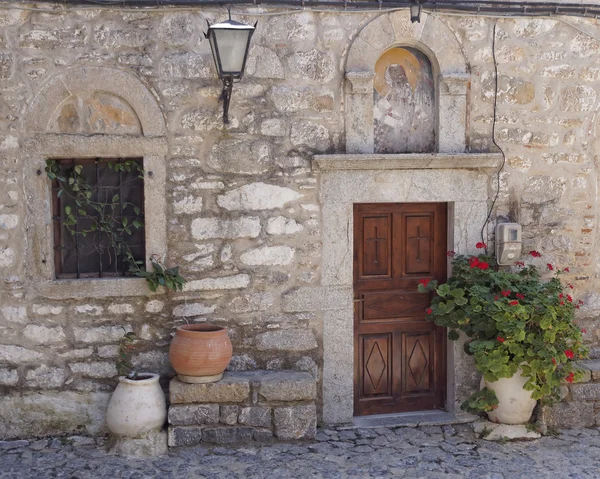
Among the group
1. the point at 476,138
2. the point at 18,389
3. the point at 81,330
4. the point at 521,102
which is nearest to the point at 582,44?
the point at 521,102

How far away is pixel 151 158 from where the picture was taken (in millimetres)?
4848

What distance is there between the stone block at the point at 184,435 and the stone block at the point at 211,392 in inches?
7.0

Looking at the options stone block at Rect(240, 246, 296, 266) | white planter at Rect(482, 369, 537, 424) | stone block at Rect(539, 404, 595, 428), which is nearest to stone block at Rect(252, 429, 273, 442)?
stone block at Rect(240, 246, 296, 266)

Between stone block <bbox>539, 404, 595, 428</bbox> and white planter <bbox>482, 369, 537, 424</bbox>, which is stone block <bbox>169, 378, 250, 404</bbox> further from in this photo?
stone block <bbox>539, 404, 595, 428</bbox>

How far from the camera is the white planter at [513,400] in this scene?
4.98 meters

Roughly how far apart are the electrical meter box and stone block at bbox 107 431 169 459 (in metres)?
2.79

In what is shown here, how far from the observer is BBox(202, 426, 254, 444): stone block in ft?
15.5

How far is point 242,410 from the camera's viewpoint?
476 cm

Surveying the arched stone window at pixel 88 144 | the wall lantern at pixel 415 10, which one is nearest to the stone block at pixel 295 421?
the arched stone window at pixel 88 144

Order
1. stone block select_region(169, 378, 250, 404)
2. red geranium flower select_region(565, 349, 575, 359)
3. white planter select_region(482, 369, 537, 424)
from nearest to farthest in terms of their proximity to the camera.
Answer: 1. stone block select_region(169, 378, 250, 404)
2. red geranium flower select_region(565, 349, 575, 359)
3. white planter select_region(482, 369, 537, 424)

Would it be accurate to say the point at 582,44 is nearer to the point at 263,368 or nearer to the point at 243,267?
the point at 243,267

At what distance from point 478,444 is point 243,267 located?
208 cm

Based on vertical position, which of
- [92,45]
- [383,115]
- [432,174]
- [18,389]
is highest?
[92,45]

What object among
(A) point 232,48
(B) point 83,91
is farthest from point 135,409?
(A) point 232,48
